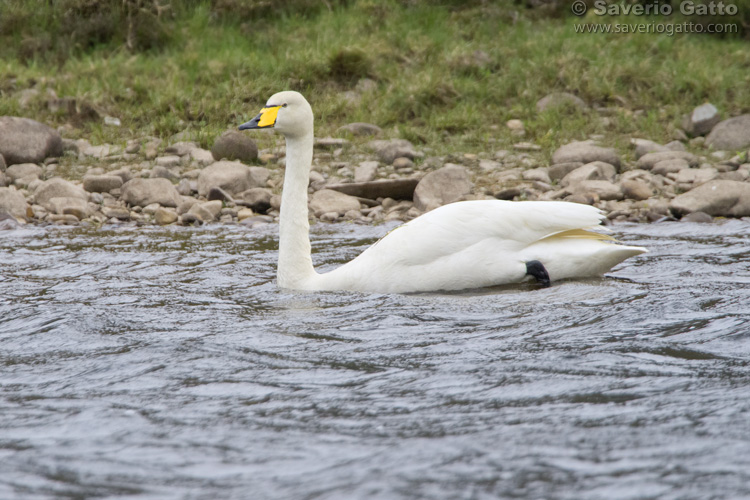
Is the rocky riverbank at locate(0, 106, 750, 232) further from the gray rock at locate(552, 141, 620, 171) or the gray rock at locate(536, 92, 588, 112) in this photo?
the gray rock at locate(536, 92, 588, 112)

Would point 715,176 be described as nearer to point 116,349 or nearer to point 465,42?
point 465,42

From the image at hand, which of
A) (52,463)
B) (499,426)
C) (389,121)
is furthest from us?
(389,121)

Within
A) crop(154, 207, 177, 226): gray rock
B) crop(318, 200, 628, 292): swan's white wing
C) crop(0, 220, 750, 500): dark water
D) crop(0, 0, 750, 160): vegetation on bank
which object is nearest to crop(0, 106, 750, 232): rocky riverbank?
crop(154, 207, 177, 226): gray rock

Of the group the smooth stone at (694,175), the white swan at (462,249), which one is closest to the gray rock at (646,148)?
the smooth stone at (694,175)

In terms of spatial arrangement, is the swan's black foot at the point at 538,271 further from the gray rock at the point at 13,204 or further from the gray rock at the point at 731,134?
the gray rock at the point at 731,134

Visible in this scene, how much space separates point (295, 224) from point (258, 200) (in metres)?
3.57

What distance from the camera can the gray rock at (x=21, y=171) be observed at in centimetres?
1052

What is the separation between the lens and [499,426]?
132 inches

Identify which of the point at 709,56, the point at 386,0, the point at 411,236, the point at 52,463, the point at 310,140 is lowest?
the point at 52,463

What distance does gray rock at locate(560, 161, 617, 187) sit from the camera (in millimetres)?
9781

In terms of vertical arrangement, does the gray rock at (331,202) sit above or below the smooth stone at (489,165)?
below

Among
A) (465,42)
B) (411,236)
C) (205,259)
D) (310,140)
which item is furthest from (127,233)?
(465,42)

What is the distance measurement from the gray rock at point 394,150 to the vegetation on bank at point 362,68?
18.0 inches

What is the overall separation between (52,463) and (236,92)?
9.80 metres
